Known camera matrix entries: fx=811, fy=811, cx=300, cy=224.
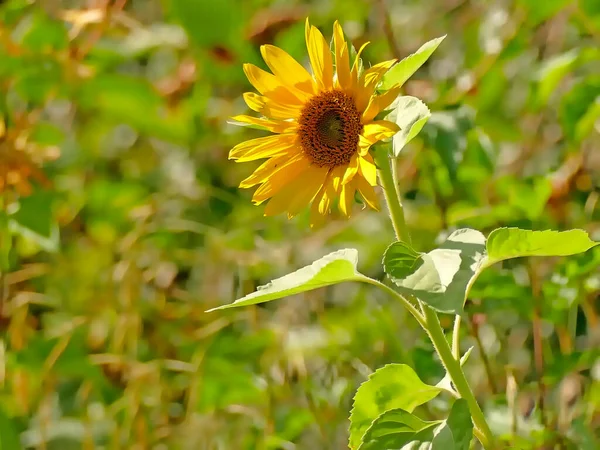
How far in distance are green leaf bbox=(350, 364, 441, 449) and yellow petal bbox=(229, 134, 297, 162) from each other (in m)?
0.20

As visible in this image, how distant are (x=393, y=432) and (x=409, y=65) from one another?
0.25m

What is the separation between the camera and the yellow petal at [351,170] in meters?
0.58

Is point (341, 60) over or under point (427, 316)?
over

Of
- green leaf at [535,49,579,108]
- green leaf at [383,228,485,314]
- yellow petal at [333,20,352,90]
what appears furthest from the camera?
green leaf at [535,49,579,108]

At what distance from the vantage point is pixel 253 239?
1.20 m

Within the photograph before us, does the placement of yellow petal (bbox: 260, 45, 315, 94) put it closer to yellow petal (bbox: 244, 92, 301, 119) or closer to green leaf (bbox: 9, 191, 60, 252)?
yellow petal (bbox: 244, 92, 301, 119)

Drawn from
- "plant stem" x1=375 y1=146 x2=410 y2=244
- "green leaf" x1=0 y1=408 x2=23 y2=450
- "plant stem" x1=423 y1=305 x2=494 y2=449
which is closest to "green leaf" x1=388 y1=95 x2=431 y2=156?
"plant stem" x1=375 y1=146 x2=410 y2=244

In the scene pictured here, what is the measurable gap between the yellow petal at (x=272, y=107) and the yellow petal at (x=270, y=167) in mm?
30

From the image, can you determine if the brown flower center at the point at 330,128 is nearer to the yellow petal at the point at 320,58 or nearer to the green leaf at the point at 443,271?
the yellow petal at the point at 320,58

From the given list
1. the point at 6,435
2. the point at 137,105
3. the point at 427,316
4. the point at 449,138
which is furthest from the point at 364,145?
the point at 137,105

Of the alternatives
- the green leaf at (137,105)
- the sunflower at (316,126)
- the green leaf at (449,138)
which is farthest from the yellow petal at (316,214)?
the green leaf at (137,105)

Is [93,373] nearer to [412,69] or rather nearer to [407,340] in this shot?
[407,340]

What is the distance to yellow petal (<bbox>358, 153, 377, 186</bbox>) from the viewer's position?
0.55 m

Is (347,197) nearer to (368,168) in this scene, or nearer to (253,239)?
(368,168)
